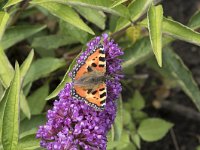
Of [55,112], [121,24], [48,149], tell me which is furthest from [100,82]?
[121,24]

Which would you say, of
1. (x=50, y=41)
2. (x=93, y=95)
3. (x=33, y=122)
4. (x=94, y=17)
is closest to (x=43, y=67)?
(x=50, y=41)

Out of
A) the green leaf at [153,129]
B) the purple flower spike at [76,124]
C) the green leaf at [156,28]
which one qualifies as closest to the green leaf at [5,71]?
the purple flower spike at [76,124]

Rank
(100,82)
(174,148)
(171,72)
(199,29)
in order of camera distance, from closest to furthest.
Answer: (100,82), (199,29), (171,72), (174,148)

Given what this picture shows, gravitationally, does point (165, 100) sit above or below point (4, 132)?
below

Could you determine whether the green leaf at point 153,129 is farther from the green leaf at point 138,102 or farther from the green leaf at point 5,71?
the green leaf at point 5,71

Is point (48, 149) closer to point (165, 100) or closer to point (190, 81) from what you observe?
point (190, 81)

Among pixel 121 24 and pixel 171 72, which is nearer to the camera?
pixel 121 24
